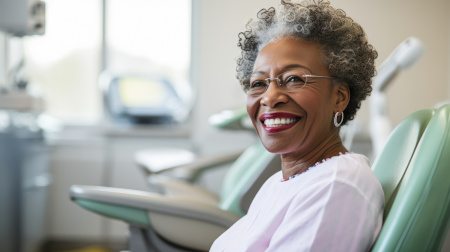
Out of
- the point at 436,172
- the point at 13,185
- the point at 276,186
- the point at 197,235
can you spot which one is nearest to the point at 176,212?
the point at 197,235

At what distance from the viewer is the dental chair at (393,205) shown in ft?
2.55

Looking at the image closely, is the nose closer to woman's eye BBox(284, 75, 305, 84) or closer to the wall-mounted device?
woman's eye BBox(284, 75, 305, 84)

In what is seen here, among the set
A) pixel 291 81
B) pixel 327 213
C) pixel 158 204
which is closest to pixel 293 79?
pixel 291 81

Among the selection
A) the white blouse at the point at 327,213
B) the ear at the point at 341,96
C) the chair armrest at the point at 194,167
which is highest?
the ear at the point at 341,96

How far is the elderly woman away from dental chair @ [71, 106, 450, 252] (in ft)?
0.16

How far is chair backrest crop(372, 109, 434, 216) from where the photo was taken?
945mm

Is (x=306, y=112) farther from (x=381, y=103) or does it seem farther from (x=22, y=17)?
(x=22, y=17)

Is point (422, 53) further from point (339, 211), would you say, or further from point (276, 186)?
point (339, 211)

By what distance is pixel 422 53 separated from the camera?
4.24ft

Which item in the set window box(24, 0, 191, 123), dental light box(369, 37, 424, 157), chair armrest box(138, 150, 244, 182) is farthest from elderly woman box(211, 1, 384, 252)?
window box(24, 0, 191, 123)

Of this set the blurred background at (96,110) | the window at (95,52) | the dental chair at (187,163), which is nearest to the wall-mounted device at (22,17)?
the blurred background at (96,110)

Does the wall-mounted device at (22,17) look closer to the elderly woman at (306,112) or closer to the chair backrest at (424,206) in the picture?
the elderly woman at (306,112)

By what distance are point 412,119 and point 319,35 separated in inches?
9.4

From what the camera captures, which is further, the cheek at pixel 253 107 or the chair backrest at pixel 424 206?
the cheek at pixel 253 107
